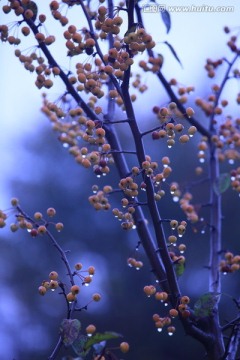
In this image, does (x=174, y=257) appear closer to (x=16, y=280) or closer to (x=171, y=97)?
(x=171, y=97)

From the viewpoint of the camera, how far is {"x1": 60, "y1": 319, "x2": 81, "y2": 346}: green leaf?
3.75 feet

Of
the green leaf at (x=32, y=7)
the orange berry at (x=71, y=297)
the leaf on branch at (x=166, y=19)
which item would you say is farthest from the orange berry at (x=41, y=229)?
the leaf on branch at (x=166, y=19)

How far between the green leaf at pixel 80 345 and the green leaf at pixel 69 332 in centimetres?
4

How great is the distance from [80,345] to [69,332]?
0.06 metres

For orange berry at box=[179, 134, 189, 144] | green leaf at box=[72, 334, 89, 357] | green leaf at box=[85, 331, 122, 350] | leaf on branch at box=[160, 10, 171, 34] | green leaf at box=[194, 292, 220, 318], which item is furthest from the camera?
leaf on branch at box=[160, 10, 171, 34]

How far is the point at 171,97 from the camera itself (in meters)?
1.69

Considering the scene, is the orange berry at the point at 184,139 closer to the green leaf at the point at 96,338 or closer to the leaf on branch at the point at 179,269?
the leaf on branch at the point at 179,269

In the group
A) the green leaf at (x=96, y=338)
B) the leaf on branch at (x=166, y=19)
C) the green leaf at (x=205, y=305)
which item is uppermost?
the leaf on branch at (x=166, y=19)

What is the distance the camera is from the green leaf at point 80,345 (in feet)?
3.85

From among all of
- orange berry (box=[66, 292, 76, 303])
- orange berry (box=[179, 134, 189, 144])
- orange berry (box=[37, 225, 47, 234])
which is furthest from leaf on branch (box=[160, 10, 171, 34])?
orange berry (box=[66, 292, 76, 303])

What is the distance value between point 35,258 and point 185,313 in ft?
20.5

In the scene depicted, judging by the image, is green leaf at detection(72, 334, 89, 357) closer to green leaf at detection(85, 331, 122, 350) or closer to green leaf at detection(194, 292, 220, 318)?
green leaf at detection(85, 331, 122, 350)

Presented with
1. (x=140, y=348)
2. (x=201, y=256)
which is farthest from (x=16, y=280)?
(x=201, y=256)

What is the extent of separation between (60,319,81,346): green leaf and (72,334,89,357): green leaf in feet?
0.13
